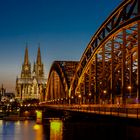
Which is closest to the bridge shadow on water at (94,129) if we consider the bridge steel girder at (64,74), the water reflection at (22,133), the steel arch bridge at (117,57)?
the steel arch bridge at (117,57)

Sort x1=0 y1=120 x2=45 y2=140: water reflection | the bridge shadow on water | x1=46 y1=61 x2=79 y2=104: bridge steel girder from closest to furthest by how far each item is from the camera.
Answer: the bridge shadow on water
x1=0 y1=120 x2=45 y2=140: water reflection
x1=46 y1=61 x2=79 y2=104: bridge steel girder

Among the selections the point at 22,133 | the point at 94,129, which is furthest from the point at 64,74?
the point at 94,129

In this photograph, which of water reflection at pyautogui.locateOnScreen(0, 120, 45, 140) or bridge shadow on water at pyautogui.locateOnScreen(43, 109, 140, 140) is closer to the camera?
bridge shadow on water at pyautogui.locateOnScreen(43, 109, 140, 140)

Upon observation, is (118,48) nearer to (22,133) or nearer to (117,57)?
(117,57)

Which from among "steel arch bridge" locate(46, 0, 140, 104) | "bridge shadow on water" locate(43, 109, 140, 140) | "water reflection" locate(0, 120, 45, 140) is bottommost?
"water reflection" locate(0, 120, 45, 140)

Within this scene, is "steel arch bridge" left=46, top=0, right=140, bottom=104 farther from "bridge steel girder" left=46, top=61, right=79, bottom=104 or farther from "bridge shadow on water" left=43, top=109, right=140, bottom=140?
"bridge steel girder" left=46, top=61, right=79, bottom=104

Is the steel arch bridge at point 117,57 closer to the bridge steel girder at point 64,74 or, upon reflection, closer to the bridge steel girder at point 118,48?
the bridge steel girder at point 118,48

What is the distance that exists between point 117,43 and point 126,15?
9.00m

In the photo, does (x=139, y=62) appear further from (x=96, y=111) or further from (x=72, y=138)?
(x=72, y=138)

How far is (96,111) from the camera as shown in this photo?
46.9 metres

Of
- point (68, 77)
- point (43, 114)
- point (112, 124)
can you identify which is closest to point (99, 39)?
point (112, 124)

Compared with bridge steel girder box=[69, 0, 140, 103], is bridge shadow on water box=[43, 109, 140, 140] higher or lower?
lower

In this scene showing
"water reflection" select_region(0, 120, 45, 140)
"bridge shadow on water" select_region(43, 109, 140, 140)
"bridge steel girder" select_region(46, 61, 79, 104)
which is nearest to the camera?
"bridge shadow on water" select_region(43, 109, 140, 140)

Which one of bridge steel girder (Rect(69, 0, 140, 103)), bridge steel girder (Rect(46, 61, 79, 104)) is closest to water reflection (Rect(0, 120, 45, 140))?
bridge steel girder (Rect(46, 61, 79, 104))
